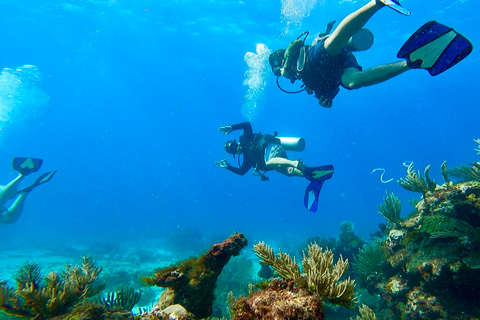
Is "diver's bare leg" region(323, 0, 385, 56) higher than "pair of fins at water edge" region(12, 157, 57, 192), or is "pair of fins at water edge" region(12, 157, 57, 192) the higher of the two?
"pair of fins at water edge" region(12, 157, 57, 192)

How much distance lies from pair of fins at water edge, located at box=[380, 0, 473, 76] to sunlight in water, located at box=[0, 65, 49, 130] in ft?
171

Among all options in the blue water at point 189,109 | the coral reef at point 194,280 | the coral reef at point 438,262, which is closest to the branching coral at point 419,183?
the coral reef at point 438,262

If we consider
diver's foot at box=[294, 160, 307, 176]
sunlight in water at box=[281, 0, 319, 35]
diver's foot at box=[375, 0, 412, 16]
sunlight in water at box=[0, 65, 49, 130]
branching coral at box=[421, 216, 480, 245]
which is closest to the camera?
diver's foot at box=[375, 0, 412, 16]

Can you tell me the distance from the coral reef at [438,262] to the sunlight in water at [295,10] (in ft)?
84.8

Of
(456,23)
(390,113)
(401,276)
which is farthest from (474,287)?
(390,113)

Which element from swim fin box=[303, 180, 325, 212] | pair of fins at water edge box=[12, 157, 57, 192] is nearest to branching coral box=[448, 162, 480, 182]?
swim fin box=[303, 180, 325, 212]

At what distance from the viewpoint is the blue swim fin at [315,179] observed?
18.9ft

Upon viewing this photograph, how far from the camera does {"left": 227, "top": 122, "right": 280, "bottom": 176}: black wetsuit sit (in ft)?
27.4

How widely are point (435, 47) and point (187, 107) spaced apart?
7238 centimetres

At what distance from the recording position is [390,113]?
8012 cm

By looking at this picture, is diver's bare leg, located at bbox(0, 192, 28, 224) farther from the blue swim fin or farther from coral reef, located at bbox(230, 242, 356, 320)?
coral reef, located at bbox(230, 242, 356, 320)

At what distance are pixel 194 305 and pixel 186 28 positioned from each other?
3510 centimetres

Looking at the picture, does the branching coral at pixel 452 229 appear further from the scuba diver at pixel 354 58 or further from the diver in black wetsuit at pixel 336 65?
the diver in black wetsuit at pixel 336 65

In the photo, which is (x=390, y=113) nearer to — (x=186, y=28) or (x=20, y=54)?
(x=186, y=28)
